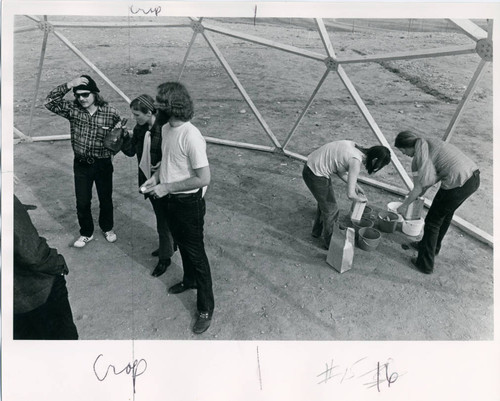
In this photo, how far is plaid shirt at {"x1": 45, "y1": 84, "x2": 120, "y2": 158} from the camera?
4250mm

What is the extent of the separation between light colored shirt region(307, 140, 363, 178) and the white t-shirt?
5.81 feet

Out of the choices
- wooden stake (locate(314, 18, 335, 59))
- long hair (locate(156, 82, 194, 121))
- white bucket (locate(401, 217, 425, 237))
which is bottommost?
white bucket (locate(401, 217, 425, 237))

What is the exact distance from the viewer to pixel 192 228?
11.5 feet

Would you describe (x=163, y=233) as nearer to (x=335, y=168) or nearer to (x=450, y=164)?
(x=335, y=168)

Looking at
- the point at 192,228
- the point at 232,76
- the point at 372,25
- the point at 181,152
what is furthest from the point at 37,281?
the point at 372,25

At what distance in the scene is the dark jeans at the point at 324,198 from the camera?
186 inches

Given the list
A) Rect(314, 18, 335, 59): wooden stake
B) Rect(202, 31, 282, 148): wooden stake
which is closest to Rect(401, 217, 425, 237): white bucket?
Rect(314, 18, 335, 59): wooden stake

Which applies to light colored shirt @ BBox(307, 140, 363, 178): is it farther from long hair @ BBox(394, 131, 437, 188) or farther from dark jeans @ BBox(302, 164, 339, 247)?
long hair @ BBox(394, 131, 437, 188)

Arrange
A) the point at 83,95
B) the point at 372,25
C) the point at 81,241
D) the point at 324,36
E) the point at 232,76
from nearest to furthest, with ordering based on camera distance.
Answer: the point at 83,95 → the point at 81,241 → the point at 324,36 → the point at 232,76 → the point at 372,25

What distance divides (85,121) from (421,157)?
357 centimetres

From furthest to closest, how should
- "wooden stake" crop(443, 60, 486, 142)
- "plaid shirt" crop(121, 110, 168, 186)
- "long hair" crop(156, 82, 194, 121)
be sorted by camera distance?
"wooden stake" crop(443, 60, 486, 142) < "plaid shirt" crop(121, 110, 168, 186) < "long hair" crop(156, 82, 194, 121)

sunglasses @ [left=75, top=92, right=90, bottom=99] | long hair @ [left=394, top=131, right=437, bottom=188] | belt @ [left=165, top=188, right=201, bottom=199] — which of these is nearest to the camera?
belt @ [left=165, top=188, right=201, bottom=199]

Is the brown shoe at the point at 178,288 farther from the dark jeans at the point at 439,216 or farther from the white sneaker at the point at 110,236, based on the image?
the dark jeans at the point at 439,216

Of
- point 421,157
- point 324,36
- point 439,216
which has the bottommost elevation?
point 439,216
